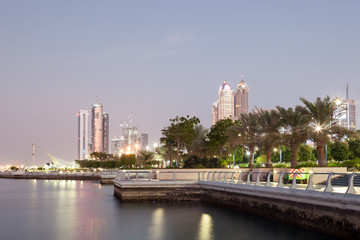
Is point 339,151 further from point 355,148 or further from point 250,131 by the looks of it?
point 250,131

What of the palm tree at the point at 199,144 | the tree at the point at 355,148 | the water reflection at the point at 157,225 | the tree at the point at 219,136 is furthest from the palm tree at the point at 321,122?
the tree at the point at 355,148

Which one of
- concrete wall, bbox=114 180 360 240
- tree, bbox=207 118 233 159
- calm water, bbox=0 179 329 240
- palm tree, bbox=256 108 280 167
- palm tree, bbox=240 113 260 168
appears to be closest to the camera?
concrete wall, bbox=114 180 360 240

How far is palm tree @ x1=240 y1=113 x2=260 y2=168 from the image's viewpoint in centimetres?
5360

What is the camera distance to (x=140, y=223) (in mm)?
28750

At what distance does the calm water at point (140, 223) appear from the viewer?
945 inches

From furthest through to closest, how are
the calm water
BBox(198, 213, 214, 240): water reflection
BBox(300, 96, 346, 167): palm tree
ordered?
BBox(300, 96, 346, 167): palm tree < the calm water < BBox(198, 213, 214, 240): water reflection

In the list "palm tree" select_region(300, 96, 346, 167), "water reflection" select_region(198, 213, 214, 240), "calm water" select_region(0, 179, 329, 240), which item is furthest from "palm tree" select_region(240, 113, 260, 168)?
"water reflection" select_region(198, 213, 214, 240)

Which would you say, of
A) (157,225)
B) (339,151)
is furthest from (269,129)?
(339,151)

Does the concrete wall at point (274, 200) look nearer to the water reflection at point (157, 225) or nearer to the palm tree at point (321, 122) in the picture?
the water reflection at point (157, 225)

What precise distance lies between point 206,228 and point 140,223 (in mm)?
5058

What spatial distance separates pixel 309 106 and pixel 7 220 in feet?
100

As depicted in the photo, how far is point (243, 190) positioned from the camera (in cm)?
2888

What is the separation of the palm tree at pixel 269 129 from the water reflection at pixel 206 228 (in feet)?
63.1

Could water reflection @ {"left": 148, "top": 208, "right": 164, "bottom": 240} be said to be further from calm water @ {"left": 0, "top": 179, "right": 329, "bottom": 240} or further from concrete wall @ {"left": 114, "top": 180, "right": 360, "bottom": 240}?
concrete wall @ {"left": 114, "top": 180, "right": 360, "bottom": 240}
